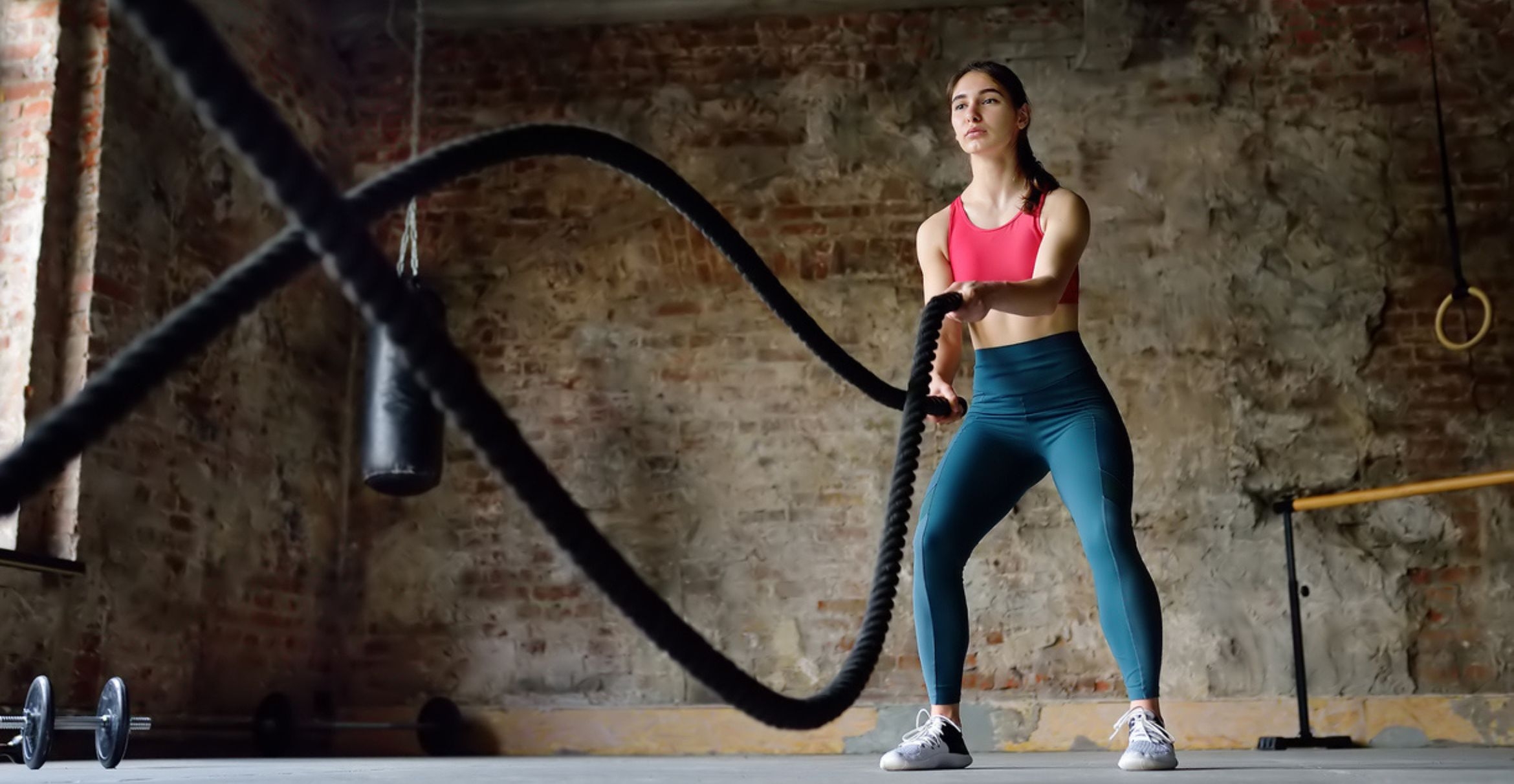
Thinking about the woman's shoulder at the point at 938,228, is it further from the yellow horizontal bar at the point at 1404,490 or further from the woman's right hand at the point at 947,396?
the yellow horizontal bar at the point at 1404,490

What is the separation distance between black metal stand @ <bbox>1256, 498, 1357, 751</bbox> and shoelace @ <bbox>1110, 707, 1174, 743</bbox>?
7.27ft

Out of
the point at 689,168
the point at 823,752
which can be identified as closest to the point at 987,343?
the point at 823,752

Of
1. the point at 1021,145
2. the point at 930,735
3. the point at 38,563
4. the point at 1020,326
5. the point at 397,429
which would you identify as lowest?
the point at 930,735

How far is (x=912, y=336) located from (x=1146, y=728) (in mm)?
3044

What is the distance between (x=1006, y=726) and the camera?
16.5 ft

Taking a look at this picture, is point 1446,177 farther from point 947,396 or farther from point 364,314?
point 364,314

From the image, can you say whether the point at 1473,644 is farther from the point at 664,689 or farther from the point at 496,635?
the point at 496,635

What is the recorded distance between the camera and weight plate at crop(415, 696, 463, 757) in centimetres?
518

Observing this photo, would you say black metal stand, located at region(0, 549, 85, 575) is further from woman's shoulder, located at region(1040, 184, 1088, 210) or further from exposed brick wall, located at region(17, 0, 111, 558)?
woman's shoulder, located at region(1040, 184, 1088, 210)

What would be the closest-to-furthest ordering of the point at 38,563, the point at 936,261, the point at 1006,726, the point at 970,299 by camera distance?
the point at 970,299 → the point at 936,261 → the point at 38,563 → the point at 1006,726

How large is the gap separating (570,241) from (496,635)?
169 centimetres

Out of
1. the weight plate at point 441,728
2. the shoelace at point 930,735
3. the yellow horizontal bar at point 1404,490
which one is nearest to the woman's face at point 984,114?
the shoelace at point 930,735

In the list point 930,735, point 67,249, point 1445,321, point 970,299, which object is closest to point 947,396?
point 970,299

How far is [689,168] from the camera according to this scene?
5.68 metres
